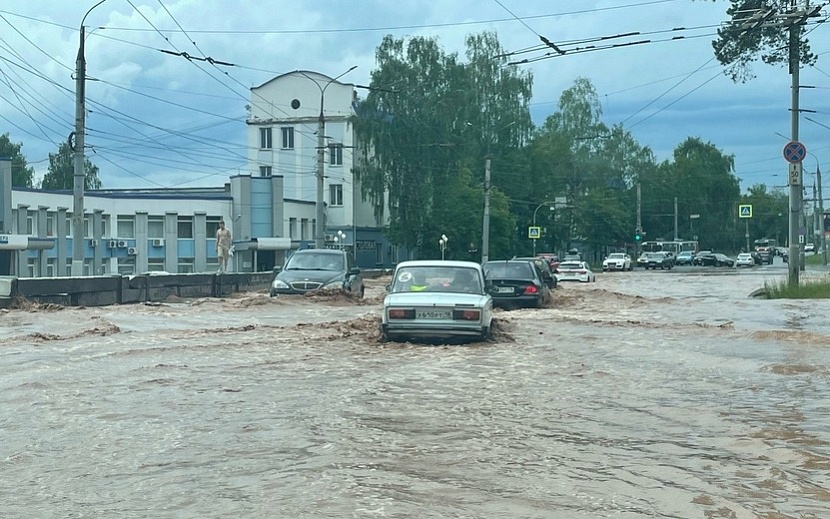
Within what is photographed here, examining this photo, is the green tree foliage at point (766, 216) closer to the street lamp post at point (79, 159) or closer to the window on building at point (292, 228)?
the window on building at point (292, 228)

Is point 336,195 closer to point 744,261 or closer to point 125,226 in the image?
point 125,226

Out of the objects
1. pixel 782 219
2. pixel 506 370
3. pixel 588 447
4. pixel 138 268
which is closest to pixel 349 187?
pixel 138 268

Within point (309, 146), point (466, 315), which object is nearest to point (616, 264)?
point (309, 146)

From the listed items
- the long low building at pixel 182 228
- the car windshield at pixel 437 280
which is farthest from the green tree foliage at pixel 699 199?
the car windshield at pixel 437 280

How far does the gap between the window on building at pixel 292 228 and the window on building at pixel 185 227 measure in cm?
753

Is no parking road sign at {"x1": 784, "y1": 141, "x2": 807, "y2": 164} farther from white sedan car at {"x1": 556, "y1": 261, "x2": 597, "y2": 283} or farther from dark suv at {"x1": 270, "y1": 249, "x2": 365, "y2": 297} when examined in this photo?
white sedan car at {"x1": 556, "y1": 261, "x2": 597, "y2": 283}

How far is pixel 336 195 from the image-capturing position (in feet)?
284

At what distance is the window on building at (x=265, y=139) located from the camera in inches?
3403

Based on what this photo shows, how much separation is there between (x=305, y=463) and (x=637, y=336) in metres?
14.1

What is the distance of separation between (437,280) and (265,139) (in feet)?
231

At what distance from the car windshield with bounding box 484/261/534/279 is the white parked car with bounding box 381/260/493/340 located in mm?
10127

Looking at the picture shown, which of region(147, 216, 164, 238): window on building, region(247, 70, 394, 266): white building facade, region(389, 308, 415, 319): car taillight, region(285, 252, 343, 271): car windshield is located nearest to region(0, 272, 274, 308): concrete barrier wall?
region(285, 252, 343, 271): car windshield

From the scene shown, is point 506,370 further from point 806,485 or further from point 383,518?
point 383,518

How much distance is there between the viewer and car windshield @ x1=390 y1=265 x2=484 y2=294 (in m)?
18.0
